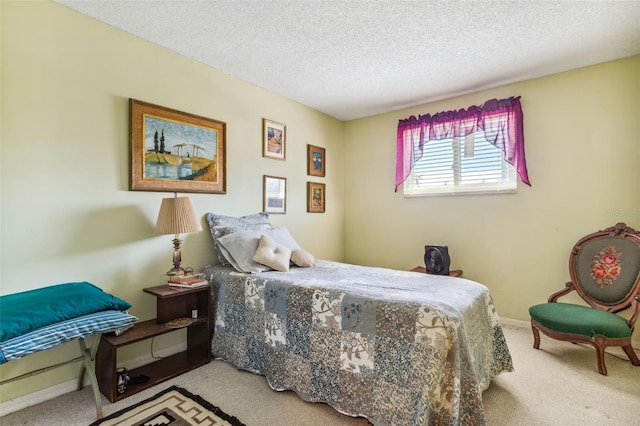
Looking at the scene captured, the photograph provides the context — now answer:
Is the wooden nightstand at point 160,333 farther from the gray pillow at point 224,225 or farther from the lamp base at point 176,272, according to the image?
the gray pillow at point 224,225

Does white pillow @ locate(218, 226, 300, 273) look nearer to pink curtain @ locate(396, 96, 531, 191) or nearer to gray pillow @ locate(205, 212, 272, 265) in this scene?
gray pillow @ locate(205, 212, 272, 265)

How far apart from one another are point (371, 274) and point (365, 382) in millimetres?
941

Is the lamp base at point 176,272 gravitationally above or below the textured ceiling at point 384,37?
below

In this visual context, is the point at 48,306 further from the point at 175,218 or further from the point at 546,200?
the point at 546,200

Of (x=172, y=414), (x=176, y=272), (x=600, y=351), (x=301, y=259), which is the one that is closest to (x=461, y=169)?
(x=600, y=351)

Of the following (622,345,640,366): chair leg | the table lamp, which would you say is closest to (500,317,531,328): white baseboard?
(622,345,640,366): chair leg

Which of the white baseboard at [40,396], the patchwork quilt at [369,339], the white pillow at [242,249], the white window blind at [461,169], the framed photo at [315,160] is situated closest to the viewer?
the patchwork quilt at [369,339]

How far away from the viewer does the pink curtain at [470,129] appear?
3.21m

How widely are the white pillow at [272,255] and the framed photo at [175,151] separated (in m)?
0.75

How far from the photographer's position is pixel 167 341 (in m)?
2.60

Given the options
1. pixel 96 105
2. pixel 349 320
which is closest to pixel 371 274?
pixel 349 320

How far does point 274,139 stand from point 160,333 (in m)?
2.26

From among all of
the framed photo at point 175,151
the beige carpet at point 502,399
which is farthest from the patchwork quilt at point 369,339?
the framed photo at point 175,151

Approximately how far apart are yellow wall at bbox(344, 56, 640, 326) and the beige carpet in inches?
39.2
